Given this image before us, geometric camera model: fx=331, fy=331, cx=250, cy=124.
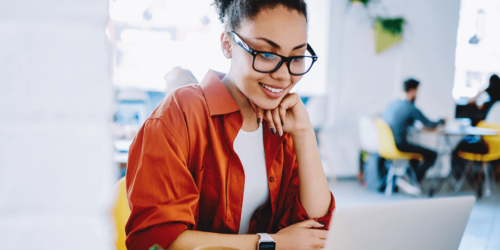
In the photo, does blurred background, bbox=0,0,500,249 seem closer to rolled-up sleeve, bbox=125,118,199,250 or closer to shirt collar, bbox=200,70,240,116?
rolled-up sleeve, bbox=125,118,199,250

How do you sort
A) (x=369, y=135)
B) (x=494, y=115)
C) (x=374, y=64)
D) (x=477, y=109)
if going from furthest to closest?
(x=494, y=115) → (x=374, y=64) → (x=477, y=109) → (x=369, y=135)

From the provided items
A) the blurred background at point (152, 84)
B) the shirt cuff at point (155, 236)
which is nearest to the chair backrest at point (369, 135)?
the blurred background at point (152, 84)

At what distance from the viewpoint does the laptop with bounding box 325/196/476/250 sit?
0.54 m

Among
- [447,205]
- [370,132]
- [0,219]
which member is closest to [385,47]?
[370,132]

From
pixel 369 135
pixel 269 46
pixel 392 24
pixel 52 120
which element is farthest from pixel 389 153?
pixel 52 120

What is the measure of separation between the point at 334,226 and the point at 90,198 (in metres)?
0.50

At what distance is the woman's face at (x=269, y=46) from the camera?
37.1 inches

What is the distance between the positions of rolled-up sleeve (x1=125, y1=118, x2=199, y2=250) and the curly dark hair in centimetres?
39

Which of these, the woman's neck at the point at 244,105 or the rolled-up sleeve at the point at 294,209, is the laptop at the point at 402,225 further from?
the woman's neck at the point at 244,105

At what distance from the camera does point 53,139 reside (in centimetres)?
65

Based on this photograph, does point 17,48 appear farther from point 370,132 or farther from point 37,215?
point 370,132

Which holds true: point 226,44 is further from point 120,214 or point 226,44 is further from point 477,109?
point 477,109

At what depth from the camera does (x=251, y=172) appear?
108 cm

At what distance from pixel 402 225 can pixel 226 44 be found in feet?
2.46
